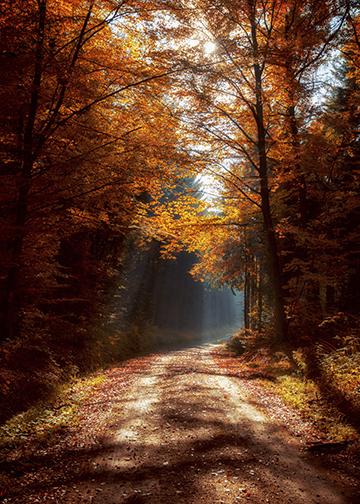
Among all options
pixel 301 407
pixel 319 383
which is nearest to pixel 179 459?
pixel 301 407

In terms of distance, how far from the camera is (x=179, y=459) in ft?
17.9

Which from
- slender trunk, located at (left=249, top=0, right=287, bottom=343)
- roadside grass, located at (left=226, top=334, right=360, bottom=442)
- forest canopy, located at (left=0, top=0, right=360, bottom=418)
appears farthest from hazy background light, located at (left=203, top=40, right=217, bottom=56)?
roadside grass, located at (left=226, top=334, right=360, bottom=442)

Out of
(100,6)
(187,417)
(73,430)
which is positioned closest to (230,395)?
(187,417)

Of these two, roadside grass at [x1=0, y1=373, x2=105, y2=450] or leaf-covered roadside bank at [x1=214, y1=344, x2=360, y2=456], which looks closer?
leaf-covered roadside bank at [x1=214, y1=344, x2=360, y2=456]

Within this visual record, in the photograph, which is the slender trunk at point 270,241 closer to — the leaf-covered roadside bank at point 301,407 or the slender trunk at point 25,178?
the leaf-covered roadside bank at point 301,407

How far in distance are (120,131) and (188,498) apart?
776 cm

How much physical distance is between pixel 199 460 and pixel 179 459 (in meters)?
0.30

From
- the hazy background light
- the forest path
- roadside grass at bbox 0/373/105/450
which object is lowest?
roadside grass at bbox 0/373/105/450

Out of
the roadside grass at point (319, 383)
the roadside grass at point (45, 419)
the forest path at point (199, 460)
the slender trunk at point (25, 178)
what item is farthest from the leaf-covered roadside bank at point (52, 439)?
the roadside grass at point (319, 383)

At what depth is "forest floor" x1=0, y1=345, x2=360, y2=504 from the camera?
4570mm

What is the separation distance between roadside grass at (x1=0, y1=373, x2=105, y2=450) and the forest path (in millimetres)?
1038

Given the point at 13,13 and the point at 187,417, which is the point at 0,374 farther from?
the point at 13,13

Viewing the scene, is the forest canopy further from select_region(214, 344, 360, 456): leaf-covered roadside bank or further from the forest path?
the forest path

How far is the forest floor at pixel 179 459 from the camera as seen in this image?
457 cm
